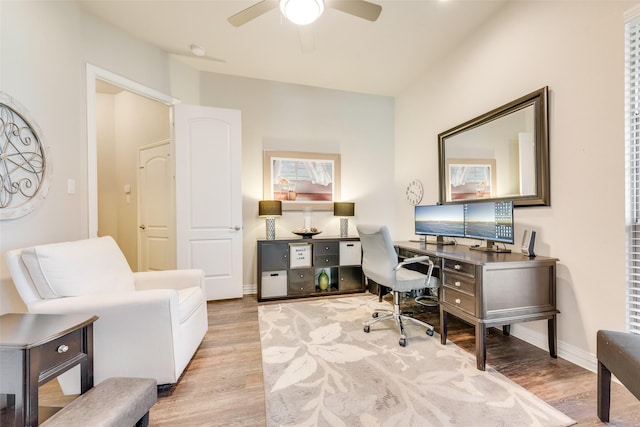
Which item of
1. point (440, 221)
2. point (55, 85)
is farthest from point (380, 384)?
point (55, 85)

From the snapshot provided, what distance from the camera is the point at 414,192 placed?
3863 mm

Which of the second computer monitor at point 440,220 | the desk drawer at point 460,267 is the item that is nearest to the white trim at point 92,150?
the desk drawer at point 460,267

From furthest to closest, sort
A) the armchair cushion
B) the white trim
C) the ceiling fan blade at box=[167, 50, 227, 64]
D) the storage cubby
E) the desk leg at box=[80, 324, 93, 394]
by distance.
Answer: the storage cubby < the ceiling fan blade at box=[167, 50, 227, 64] < the white trim < the armchair cushion < the desk leg at box=[80, 324, 93, 394]

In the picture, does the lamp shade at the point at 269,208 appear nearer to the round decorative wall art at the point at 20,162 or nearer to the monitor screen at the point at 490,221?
the round decorative wall art at the point at 20,162

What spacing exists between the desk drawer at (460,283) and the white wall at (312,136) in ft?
6.64

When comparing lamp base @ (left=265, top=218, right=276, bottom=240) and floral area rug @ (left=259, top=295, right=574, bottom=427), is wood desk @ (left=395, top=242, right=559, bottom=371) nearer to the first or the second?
floral area rug @ (left=259, top=295, right=574, bottom=427)

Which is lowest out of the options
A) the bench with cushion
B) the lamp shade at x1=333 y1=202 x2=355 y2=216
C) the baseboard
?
the baseboard

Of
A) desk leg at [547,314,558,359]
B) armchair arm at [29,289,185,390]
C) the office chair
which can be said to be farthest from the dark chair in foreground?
armchair arm at [29,289,185,390]

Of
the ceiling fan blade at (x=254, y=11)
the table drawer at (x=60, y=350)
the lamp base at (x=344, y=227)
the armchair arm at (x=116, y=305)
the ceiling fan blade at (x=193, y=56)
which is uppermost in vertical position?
the ceiling fan blade at (x=193, y=56)

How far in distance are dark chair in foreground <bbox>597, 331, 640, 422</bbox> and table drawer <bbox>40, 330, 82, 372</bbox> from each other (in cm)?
247

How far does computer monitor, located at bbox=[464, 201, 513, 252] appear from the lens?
2.22 meters

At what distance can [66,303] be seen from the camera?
1.51 metres

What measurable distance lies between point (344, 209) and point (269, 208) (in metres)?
1.07

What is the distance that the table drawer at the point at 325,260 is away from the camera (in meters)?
3.59
